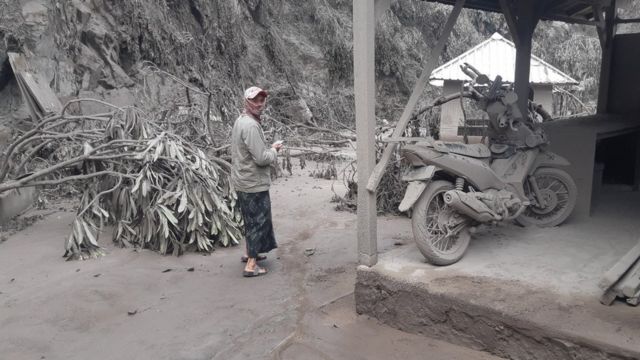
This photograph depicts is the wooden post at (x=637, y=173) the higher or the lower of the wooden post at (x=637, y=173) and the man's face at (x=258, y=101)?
the lower

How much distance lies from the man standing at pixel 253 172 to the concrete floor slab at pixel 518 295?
1.40 meters

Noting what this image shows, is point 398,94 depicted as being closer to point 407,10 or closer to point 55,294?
point 407,10

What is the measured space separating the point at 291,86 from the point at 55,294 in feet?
44.9

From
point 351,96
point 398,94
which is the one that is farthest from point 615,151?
point 398,94

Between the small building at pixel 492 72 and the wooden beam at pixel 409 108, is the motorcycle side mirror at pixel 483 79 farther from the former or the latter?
the small building at pixel 492 72

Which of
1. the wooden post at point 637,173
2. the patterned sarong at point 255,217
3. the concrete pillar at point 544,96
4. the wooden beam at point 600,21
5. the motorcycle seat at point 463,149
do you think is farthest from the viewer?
the concrete pillar at point 544,96

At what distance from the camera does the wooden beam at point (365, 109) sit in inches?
155

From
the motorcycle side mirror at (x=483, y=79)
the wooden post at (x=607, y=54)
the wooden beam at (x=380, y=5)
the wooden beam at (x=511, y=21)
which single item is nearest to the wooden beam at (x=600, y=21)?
the wooden post at (x=607, y=54)

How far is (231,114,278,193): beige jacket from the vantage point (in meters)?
4.83

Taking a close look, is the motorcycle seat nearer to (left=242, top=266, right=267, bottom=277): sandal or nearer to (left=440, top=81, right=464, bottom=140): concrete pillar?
(left=242, top=266, right=267, bottom=277): sandal

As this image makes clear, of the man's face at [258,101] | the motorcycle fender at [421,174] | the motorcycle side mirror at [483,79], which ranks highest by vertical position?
the motorcycle side mirror at [483,79]

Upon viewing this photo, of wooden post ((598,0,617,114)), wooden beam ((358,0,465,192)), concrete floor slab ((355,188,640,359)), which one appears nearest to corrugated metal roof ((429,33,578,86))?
wooden post ((598,0,617,114))

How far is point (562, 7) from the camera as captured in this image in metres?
7.52

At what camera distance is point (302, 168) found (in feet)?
40.5
